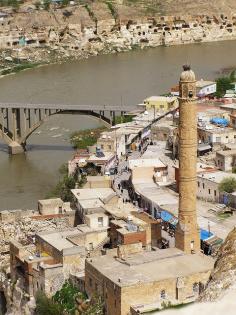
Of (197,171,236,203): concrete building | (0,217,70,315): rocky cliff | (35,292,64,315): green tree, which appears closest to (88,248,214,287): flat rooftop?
(35,292,64,315): green tree

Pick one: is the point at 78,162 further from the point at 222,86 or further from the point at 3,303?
the point at 222,86

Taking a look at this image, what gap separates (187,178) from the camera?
1150 cm

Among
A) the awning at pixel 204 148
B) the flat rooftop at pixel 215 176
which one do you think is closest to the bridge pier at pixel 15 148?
the awning at pixel 204 148

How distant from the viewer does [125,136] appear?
19.5 m

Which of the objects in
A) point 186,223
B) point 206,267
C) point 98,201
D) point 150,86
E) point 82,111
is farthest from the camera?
point 150,86

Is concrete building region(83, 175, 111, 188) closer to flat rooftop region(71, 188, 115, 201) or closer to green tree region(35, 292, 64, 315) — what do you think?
flat rooftop region(71, 188, 115, 201)

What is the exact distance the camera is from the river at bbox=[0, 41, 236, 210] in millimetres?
19875

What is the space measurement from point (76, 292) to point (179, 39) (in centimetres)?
3804

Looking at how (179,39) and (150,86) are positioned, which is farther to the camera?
(179,39)

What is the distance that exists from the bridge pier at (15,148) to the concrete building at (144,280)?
41.0 ft

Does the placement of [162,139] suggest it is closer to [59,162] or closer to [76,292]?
[59,162]

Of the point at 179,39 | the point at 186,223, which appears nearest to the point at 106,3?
the point at 179,39

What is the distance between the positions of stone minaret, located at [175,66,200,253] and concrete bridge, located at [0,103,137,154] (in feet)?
36.7

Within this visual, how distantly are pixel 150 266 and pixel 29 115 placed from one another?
14212 millimetres
